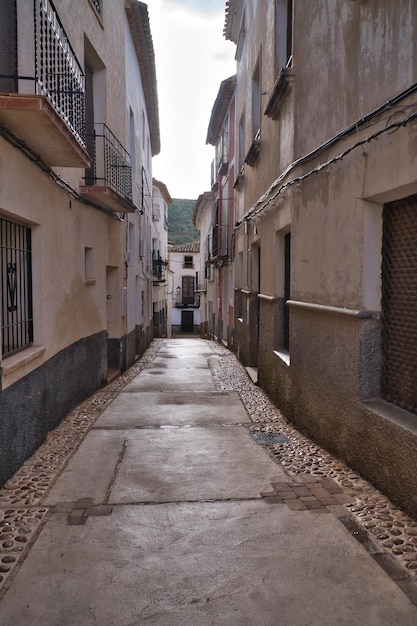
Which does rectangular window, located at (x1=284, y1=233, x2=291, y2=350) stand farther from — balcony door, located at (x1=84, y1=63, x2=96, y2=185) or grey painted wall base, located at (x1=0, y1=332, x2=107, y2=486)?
balcony door, located at (x1=84, y1=63, x2=96, y2=185)

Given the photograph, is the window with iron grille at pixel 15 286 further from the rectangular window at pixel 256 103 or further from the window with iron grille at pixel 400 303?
the rectangular window at pixel 256 103

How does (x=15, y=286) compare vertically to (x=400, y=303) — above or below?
above

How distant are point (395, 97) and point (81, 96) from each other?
4.62m

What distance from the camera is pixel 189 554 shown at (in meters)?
3.36

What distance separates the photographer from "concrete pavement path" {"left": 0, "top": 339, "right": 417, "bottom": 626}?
2.76m

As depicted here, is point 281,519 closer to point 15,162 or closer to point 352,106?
point 352,106

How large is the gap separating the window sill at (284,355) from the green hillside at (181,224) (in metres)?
53.6

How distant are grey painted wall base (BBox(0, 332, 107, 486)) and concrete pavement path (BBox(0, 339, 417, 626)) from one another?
1.84 feet

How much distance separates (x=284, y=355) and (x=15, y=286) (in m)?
4.12

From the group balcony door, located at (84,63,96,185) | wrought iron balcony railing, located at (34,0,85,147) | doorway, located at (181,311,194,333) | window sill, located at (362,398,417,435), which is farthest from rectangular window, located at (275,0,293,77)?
doorway, located at (181,311,194,333)

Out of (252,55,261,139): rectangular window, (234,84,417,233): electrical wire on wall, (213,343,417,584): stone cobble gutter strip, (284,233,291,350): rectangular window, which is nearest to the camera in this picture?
(213,343,417,584): stone cobble gutter strip

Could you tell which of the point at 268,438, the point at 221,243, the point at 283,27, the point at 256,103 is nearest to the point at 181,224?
the point at 221,243

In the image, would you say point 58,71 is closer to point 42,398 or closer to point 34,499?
point 42,398

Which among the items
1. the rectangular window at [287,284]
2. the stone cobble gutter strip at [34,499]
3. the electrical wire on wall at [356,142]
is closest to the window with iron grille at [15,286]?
the stone cobble gutter strip at [34,499]
